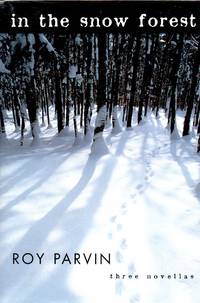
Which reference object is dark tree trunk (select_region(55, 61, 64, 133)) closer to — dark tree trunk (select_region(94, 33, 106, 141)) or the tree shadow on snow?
dark tree trunk (select_region(94, 33, 106, 141))

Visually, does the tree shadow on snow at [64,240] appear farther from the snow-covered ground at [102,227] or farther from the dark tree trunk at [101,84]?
the dark tree trunk at [101,84]

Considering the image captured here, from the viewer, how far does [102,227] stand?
5.54 m

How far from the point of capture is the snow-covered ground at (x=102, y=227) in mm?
4005

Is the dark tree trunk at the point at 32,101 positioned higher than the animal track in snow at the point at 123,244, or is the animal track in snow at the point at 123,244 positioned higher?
the dark tree trunk at the point at 32,101

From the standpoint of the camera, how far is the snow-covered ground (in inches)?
158

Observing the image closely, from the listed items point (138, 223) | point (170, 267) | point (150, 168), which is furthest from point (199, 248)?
point (150, 168)

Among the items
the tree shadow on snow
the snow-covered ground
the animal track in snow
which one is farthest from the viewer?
the animal track in snow

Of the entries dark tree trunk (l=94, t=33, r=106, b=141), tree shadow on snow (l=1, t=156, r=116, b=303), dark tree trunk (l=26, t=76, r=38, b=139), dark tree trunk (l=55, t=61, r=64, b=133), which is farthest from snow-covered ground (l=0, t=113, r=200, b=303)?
dark tree trunk (l=55, t=61, r=64, b=133)

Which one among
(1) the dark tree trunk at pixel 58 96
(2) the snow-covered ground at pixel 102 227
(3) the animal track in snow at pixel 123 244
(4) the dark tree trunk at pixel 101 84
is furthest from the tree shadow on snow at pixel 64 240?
(1) the dark tree trunk at pixel 58 96

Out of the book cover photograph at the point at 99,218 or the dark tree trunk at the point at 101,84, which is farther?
the dark tree trunk at the point at 101,84

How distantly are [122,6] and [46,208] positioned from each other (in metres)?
3.85

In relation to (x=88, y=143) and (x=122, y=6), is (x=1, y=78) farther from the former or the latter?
(x=122, y=6)

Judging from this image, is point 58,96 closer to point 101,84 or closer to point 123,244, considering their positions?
point 101,84

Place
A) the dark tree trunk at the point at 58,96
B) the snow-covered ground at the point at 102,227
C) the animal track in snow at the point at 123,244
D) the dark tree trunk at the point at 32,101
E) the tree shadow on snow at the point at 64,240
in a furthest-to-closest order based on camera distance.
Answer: the dark tree trunk at the point at 58,96, the dark tree trunk at the point at 32,101, the animal track in snow at the point at 123,244, the snow-covered ground at the point at 102,227, the tree shadow on snow at the point at 64,240
